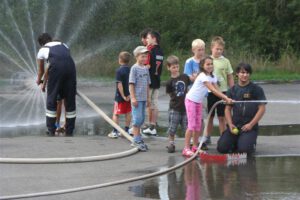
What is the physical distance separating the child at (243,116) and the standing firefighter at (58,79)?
2817mm

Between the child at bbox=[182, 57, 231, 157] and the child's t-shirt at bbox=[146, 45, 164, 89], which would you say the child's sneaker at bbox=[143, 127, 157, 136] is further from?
the child at bbox=[182, 57, 231, 157]

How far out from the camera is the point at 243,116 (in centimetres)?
1061

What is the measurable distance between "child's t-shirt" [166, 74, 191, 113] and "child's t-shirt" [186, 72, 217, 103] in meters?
0.23

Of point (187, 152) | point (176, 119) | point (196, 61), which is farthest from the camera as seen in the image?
point (196, 61)

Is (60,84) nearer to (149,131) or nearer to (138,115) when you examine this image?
(149,131)

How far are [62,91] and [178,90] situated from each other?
2.32 m

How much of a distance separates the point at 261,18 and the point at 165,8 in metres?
5.48

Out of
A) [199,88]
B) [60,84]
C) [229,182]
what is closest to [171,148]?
[199,88]

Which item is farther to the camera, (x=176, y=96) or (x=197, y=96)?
(x=176, y=96)

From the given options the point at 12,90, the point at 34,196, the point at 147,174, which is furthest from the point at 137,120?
the point at 12,90

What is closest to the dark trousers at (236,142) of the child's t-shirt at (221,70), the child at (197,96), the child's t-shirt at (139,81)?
the child at (197,96)

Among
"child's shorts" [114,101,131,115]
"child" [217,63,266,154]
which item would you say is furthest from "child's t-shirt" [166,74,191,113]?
"child's shorts" [114,101,131,115]

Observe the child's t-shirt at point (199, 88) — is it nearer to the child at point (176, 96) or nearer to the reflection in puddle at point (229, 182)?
the child at point (176, 96)

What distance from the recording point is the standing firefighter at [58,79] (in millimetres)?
12125
